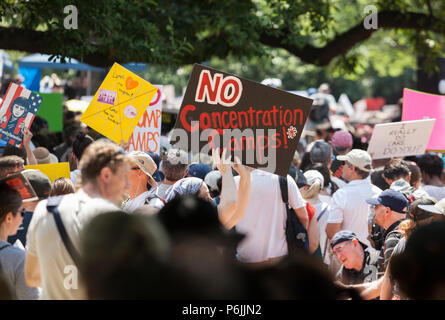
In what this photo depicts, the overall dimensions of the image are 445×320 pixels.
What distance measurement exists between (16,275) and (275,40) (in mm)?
7418

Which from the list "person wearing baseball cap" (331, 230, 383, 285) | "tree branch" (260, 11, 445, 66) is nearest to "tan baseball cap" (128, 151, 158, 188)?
"person wearing baseball cap" (331, 230, 383, 285)

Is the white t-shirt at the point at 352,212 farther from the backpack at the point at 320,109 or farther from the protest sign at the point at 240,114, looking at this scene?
the backpack at the point at 320,109

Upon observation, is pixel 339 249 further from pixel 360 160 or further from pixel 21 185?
pixel 21 185

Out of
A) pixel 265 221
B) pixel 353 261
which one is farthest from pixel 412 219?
pixel 265 221

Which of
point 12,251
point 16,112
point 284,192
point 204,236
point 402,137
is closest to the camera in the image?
point 204,236

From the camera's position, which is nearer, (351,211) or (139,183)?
(139,183)

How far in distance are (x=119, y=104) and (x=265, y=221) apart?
2.13 m

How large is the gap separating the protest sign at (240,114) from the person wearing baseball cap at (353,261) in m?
0.68

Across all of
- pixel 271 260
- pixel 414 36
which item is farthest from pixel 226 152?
pixel 414 36

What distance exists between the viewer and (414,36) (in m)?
12.2

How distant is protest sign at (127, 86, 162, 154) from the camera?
262 inches

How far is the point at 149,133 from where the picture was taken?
6.70 m

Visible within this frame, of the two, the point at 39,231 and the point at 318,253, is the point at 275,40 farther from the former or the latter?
the point at 39,231

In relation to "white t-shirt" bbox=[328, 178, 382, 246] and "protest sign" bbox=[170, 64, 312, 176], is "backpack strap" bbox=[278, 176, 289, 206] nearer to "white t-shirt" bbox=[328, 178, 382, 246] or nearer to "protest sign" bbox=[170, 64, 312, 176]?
"protest sign" bbox=[170, 64, 312, 176]
